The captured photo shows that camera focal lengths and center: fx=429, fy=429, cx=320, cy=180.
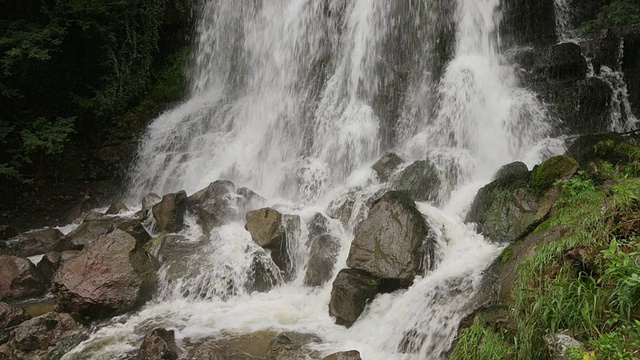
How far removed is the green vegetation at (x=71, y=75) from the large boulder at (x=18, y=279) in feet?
10.9

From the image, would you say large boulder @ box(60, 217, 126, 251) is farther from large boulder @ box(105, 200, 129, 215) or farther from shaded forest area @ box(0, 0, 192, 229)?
shaded forest area @ box(0, 0, 192, 229)

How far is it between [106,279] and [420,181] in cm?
620

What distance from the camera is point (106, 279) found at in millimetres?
7352

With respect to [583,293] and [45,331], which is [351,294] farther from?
[45,331]

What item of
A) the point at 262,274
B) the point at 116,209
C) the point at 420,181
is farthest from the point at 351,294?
the point at 116,209

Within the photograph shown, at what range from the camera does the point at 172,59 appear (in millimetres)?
16656

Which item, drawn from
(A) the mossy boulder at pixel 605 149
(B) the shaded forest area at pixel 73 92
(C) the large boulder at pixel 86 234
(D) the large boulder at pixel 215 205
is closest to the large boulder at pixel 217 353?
(D) the large boulder at pixel 215 205

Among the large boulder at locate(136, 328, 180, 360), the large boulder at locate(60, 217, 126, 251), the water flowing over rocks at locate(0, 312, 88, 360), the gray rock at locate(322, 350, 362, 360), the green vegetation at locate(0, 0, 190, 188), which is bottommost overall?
the water flowing over rocks at locate(0, 312, 88, 360)

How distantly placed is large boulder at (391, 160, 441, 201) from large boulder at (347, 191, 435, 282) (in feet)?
4.95

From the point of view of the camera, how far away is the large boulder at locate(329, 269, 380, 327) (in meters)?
6.39

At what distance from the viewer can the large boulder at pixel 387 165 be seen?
983 cm

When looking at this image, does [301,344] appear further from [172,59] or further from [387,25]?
[172,59]

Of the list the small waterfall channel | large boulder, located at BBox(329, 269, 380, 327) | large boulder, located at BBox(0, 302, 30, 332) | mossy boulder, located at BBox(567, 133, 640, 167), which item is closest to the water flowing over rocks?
the small waterfall channel

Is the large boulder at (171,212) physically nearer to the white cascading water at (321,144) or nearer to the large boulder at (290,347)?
the white cascading water at (321,144)
